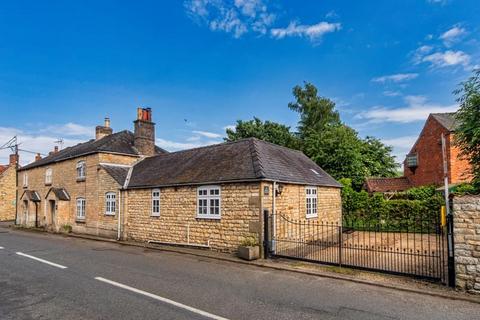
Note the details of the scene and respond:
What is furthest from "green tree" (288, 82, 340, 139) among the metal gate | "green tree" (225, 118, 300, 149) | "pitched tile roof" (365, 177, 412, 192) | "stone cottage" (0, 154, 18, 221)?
"stone cottage" (0, 154, 18, 221)

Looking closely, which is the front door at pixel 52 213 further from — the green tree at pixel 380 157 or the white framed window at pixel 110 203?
the green tree at pixel 380 157

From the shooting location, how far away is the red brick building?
26.1 m

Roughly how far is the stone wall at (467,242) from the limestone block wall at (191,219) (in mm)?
6808

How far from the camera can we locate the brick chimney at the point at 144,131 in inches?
942

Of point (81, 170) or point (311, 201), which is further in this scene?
point (81, 170)

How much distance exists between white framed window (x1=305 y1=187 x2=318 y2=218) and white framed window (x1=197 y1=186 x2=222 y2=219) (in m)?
5.15

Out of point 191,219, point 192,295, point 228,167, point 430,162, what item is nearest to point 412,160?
point 430,162

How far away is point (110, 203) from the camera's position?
20.6 meters

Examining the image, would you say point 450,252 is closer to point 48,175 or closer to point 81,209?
point 81,209

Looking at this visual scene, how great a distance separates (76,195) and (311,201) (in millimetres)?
17376

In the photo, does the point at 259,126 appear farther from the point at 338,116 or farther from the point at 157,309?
the point at 157,309

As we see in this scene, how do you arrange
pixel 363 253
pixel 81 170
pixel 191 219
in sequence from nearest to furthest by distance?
pixel 363 253 < pixel 191 219 < pixel 81 170

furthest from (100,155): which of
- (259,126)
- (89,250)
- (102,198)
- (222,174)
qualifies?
(259,126)

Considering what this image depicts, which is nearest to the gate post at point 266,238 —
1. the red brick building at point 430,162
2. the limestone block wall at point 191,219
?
the limestone block wall at point 191,219
